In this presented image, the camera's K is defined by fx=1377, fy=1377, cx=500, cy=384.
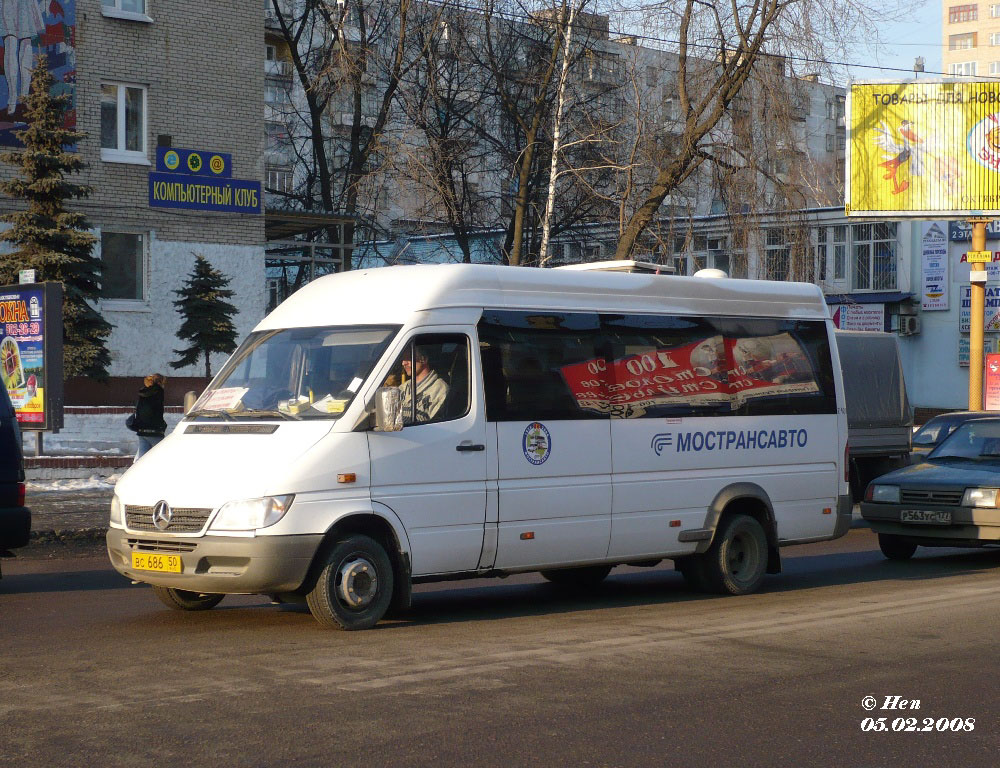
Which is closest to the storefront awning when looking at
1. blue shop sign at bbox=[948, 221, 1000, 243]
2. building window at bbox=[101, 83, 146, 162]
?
blue shop sign at bbox=[948, 221, 1000, 243]

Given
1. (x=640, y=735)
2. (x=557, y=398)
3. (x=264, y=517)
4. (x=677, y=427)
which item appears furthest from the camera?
(x=677, y=427)

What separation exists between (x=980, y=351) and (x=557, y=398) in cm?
1954

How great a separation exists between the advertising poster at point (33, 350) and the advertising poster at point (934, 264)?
3650cm

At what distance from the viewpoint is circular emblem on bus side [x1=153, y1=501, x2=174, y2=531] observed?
28.6 feet

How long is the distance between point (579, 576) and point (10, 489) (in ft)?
15.3

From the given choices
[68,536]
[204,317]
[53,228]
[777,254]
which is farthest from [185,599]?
[204,317]

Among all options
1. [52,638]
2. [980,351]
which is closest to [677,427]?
[52,638]

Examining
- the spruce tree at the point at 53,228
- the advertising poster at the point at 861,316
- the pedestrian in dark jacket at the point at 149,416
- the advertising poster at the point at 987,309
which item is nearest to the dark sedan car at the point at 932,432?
the pedestrian in dark jacket at the point at 149,416

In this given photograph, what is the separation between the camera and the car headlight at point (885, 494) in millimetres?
13848

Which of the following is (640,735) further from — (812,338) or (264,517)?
(812,338)

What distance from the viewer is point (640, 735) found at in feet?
20.1

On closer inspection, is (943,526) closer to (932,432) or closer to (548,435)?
(548,435)

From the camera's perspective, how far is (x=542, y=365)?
10.0 metres

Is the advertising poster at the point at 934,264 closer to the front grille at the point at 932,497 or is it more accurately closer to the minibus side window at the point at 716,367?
the front grille at the point at 932,497
